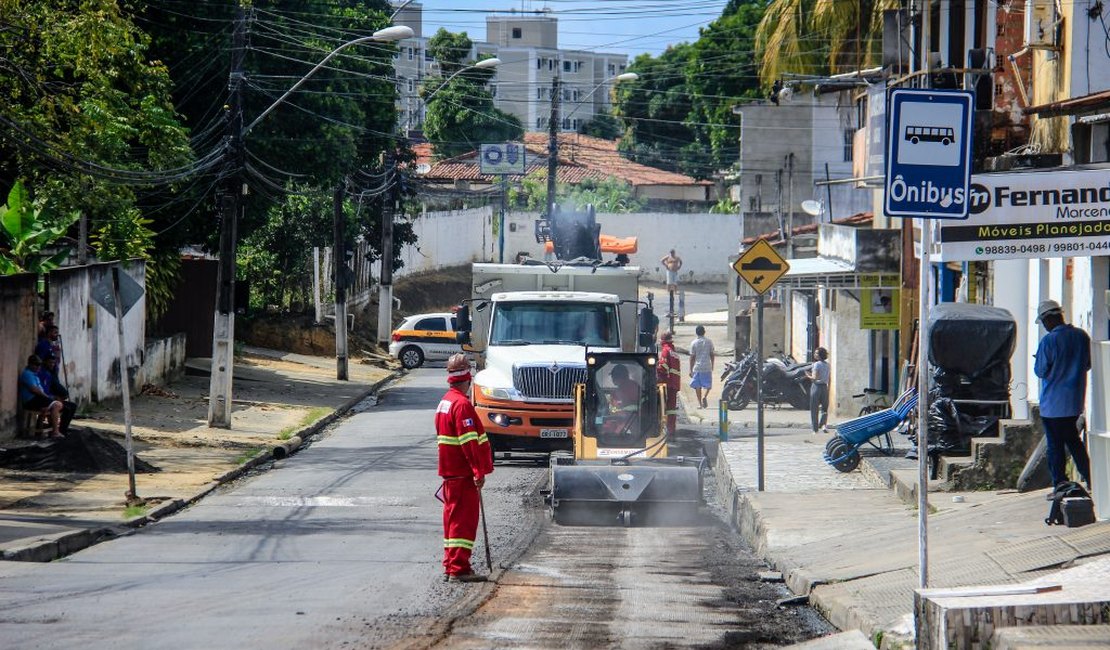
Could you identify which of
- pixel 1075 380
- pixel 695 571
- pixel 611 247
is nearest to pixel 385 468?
pixel 695 571

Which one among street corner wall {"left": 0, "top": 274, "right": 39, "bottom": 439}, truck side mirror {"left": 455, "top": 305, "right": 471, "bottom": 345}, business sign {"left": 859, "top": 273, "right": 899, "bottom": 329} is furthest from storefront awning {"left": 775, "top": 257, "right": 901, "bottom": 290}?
street corner wall {"left": 0, "top": 274, "right": 39, "bottom": 439}

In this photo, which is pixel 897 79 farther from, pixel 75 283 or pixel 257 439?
pixel 75 283

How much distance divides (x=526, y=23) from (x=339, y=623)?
124m

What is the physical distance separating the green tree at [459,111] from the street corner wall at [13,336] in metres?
52.2

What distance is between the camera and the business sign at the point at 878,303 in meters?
24.4

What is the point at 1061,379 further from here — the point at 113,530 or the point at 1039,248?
the point at 113,530

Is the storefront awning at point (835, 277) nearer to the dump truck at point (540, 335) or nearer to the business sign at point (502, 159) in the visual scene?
the dump truck at point (540, 335)

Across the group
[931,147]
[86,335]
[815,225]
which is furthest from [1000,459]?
[815,225]

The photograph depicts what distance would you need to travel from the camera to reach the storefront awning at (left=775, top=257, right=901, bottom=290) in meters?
24.3

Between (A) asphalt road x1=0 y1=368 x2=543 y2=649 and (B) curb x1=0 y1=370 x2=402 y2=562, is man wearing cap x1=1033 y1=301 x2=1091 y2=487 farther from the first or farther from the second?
(B) curb x1=0 y1=370 x2=402 y2=562

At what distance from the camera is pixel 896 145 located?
8.09 m

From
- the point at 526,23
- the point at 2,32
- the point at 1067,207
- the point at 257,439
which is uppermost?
the point at 526,23

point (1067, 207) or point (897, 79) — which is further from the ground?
point (897, 79)

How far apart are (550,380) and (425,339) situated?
21231 mm
